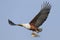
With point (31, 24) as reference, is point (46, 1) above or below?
above

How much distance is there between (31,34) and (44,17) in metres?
0.92

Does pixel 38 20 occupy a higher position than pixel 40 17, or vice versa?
pixel 40 17

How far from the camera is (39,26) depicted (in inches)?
200

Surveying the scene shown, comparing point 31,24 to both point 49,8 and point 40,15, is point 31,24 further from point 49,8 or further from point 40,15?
point 49,8

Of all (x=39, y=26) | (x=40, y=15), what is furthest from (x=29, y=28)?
(x=40, y=15)

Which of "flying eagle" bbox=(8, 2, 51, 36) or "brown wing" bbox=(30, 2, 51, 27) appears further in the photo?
"brown wing" bbox=(30, 2, 51, 27)

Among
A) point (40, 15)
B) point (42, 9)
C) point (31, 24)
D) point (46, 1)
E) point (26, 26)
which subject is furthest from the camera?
point (46, 1)

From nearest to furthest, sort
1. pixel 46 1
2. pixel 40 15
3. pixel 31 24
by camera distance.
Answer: pixel 31 24, pixel 40 15, pixel 46 1

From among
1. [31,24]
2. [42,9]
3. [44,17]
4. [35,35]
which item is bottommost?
[35,35]

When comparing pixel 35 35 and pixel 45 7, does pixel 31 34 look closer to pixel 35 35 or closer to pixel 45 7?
pixel 35 35

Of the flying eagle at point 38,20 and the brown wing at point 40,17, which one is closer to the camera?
the flying eagle at point 38,20

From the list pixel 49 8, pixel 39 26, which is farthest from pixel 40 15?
pixel 49 8

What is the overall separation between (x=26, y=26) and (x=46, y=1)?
203 cm

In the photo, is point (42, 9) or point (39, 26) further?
point (42, 9)
